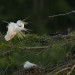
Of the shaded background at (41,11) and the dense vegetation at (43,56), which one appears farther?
the shaded background at (41,11)

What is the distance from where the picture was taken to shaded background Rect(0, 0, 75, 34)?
10.9 m

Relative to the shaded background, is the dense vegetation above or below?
above

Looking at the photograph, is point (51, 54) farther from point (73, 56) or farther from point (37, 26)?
point (37, 26)

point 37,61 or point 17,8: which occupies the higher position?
point 37,61

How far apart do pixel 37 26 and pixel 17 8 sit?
5.62 feet

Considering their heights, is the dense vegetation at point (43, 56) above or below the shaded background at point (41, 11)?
above

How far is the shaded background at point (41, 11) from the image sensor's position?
10.9 meters

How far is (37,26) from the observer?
10.8 m

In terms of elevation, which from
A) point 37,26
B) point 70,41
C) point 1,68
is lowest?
point 37,26

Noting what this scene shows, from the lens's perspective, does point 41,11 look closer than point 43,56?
No

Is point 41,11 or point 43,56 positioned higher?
point 43,56

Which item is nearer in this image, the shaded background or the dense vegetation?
the dense vegetation

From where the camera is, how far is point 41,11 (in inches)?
491

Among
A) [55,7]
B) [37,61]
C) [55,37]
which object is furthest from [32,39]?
[55,7]
